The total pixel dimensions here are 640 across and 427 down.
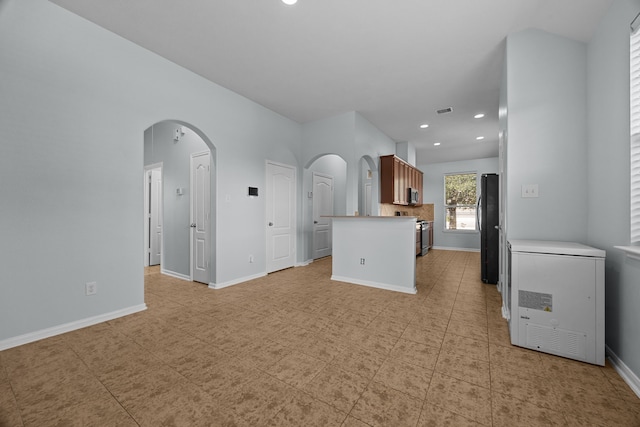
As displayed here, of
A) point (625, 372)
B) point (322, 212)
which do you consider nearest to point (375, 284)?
point (625, 372)

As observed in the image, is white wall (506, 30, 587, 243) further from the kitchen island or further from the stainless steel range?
the stainless steel range

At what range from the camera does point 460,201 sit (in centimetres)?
845

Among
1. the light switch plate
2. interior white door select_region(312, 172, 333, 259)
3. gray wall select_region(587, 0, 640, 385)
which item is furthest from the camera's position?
interior white door select_region(312, 172, 333, 259)

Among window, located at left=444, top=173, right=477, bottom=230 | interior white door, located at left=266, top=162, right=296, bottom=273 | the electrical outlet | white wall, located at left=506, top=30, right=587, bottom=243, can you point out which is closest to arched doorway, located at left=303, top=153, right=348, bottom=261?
interior white door, located at left=266, top=162, right=296, bottom=273

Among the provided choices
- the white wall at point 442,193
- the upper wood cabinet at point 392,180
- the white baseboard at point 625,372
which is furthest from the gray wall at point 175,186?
the white wall at point 442,193

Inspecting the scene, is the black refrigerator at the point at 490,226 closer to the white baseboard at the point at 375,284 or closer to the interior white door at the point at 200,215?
the white baseboard at the point at 375,284

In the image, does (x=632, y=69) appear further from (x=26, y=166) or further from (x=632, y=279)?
(x=26, y=166)

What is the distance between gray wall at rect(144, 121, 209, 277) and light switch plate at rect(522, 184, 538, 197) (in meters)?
4.27

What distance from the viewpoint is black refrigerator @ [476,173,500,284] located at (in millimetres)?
4223

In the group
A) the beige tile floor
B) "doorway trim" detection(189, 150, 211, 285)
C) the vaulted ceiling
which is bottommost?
the beige tile floor

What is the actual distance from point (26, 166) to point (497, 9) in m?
4.46

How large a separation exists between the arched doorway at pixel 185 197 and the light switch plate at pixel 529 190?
3835 mm

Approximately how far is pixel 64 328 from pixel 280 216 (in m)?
3.32

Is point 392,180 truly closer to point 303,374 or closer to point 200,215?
point 200,215
